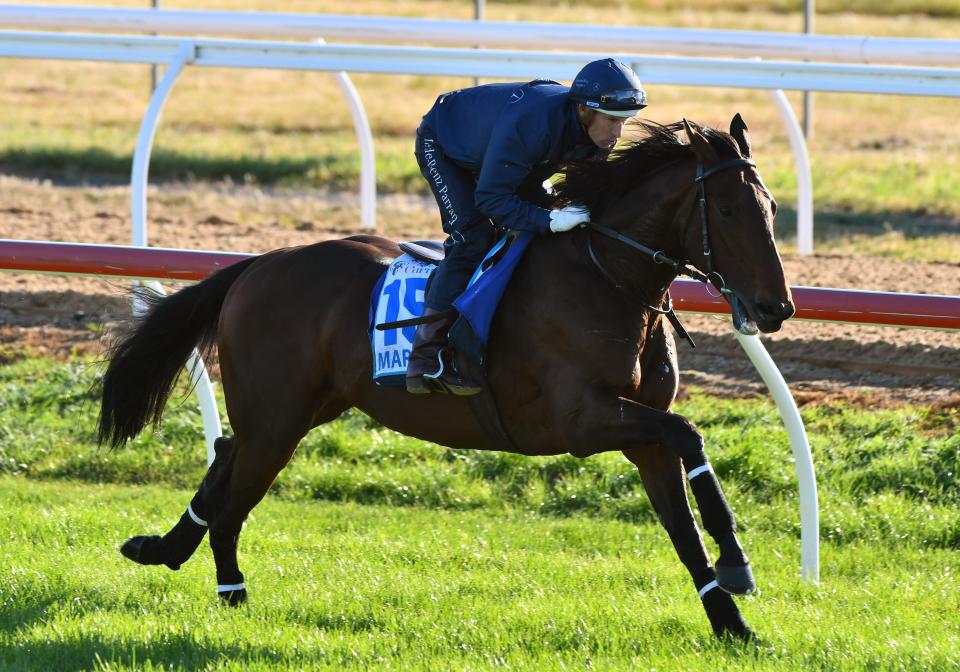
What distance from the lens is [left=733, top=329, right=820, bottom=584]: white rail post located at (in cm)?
546

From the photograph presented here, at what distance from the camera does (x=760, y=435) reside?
23.5 ft

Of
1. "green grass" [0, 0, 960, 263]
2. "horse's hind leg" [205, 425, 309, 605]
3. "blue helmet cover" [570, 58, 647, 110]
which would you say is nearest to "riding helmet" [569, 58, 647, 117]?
"blue helmet cover" [570, 58, 647, 110]

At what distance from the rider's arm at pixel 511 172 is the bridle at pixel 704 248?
205mm

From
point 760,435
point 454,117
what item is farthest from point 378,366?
point 760,435

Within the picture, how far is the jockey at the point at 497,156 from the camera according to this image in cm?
473

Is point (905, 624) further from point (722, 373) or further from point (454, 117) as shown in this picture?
point (722, 373)

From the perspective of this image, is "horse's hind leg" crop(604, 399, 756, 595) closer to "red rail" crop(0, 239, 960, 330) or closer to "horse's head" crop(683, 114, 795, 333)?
"horse's head" crop(683, 114, 795, 333)

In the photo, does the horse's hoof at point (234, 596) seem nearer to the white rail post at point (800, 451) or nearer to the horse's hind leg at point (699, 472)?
the horse's hind leg at point (699, 472)

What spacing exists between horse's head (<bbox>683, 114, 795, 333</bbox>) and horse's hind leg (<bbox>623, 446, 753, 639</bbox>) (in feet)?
1.99

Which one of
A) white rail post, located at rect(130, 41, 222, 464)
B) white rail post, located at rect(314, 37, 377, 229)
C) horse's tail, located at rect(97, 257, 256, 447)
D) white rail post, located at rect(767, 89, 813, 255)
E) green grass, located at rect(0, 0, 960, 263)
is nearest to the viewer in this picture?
horse's tail, located at rect(97, 257, 256, 447)

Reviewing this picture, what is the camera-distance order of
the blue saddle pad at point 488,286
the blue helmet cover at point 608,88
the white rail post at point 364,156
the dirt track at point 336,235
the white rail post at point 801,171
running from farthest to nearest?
the white rail post at point 364,156 < the white rail post at point 801,171 < the dirt track at point 336,235 < the blue saddle pad at point 488,286 < the blue helmet cover at point 608,88

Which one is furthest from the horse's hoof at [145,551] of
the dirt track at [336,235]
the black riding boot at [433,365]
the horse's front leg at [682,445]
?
the horse's front leg at [682,445]

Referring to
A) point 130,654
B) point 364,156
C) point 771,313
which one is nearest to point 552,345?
point 771,313

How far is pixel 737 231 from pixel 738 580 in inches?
42.4
